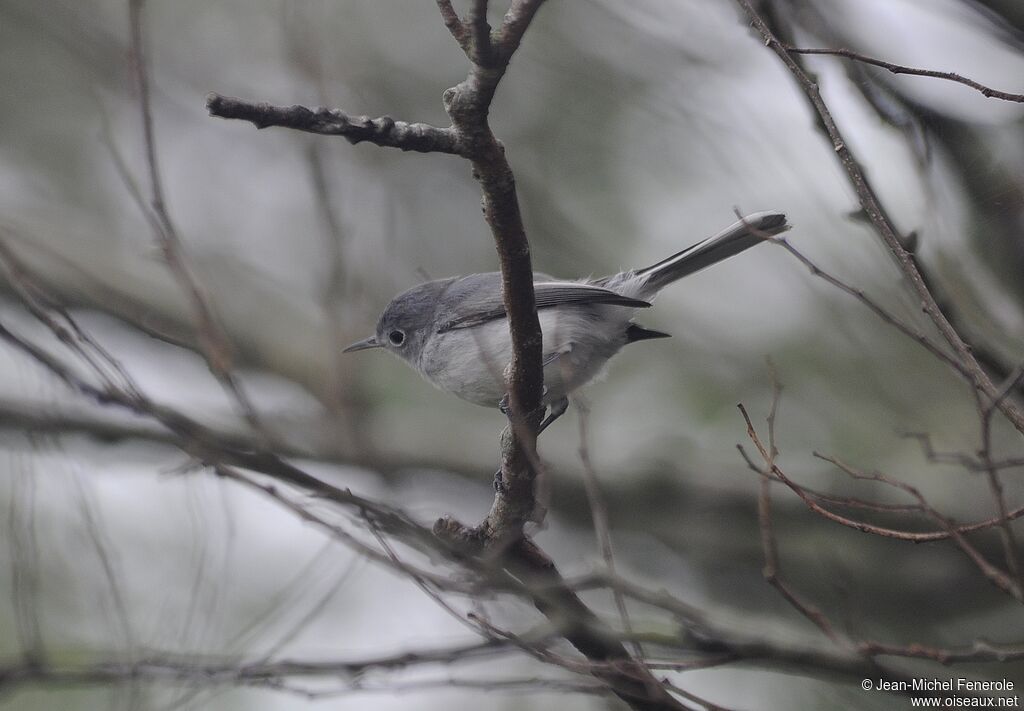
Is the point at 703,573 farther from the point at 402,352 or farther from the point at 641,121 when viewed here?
the point at 641,121

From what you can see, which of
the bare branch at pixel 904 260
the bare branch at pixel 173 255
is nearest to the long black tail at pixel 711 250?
the bare branch at pixel 904 260

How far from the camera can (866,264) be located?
5.19 metres

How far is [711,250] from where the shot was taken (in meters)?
4.39

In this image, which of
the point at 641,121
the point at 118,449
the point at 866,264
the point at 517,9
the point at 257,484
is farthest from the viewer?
the point at 641,121

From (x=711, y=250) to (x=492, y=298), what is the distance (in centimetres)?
116

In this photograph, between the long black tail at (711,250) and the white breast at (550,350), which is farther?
the white breast at (550,350)

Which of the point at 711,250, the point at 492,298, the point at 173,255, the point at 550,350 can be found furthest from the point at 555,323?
the point at 173,255

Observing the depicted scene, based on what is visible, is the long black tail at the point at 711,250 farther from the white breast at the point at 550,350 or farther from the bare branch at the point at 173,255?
the bare branch at the point at 173,255

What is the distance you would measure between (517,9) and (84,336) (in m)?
1.57

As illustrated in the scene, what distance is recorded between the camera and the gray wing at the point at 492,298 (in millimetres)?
4406

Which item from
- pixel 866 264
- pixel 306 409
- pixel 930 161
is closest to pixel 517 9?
pixel 930 161

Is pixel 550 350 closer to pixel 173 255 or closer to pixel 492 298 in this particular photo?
pixel 492 298

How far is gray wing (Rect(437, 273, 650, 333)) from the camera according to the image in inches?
173

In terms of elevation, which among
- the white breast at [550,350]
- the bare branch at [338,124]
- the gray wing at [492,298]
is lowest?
the bare branch at [338,124]
